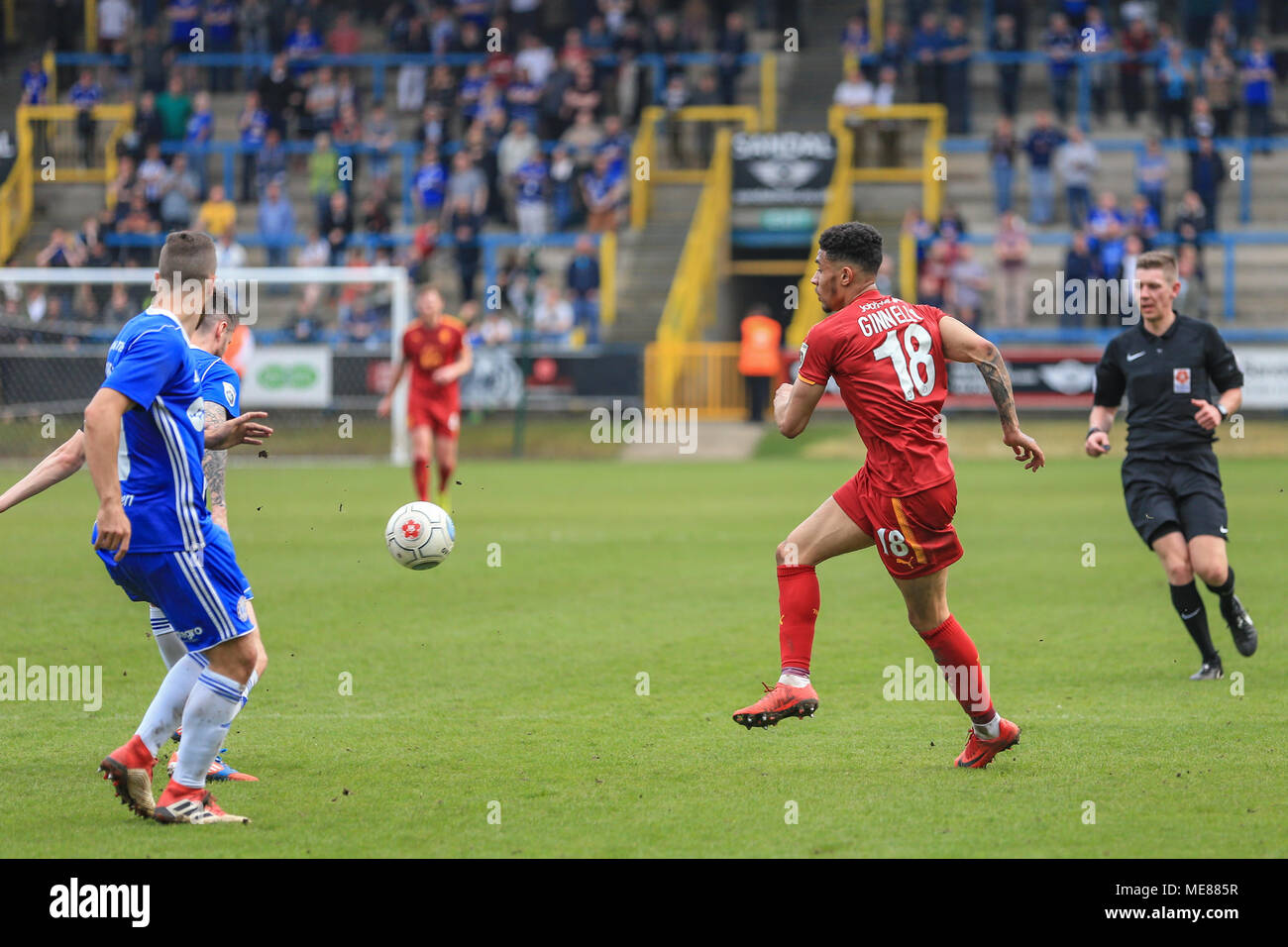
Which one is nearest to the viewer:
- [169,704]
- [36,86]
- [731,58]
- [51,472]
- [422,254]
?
[169,704]

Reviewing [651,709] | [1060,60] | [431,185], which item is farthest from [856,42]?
[651,709]

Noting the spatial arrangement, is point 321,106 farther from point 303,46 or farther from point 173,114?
point 173,114

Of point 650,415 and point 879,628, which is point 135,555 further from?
point 650,415

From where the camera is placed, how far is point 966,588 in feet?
40.8

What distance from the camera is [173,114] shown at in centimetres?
3319

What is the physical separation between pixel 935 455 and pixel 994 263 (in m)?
23.7

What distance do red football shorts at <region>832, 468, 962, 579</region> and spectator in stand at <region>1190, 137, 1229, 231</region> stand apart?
23732mm

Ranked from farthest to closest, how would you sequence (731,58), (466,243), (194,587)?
1. (731,58)
2. (466,243)
3. (194,587)

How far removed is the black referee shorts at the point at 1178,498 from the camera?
891 cm

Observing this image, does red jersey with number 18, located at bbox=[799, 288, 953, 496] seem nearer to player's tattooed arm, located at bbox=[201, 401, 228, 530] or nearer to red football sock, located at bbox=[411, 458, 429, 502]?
player's tattooed arm, located at bbox=[201, 401, 228, 530]

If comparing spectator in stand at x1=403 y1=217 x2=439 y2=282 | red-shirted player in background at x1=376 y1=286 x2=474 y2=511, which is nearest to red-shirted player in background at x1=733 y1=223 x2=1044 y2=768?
red-shirted player in background at x1=376 y1=286 x2=474 y2=511

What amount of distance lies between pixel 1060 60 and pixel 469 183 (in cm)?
1127

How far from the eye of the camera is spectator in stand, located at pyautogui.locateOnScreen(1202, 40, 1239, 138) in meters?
30.3
